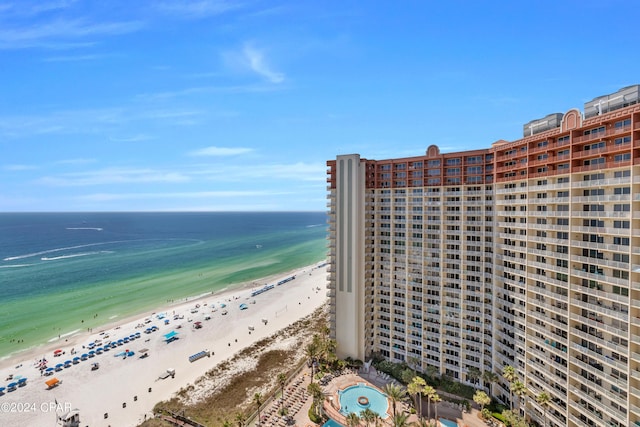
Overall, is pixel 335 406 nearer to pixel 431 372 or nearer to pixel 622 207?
pixel 431 372

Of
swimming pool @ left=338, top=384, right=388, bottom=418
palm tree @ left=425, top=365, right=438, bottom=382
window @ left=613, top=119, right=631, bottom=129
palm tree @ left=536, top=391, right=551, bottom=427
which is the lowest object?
swimming pool @ left=338, top=384, right=388, bottom=418

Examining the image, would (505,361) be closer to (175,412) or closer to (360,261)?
(360,261)

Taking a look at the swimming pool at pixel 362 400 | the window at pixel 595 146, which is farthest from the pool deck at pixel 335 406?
the window at pixel 595 146

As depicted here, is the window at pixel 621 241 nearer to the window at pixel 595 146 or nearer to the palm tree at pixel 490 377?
the window at pixel 595 146

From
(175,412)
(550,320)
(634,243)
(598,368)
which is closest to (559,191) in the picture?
(634,243)

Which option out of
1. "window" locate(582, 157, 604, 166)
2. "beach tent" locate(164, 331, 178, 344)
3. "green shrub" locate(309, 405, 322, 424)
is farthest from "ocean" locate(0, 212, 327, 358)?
"window" locate(582, 157, 604, 166)

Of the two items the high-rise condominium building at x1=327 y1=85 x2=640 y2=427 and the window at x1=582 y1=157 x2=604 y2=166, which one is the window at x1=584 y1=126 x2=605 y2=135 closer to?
the high-rise condominium building at x1=327 y1=85 x2=640 y2=427
